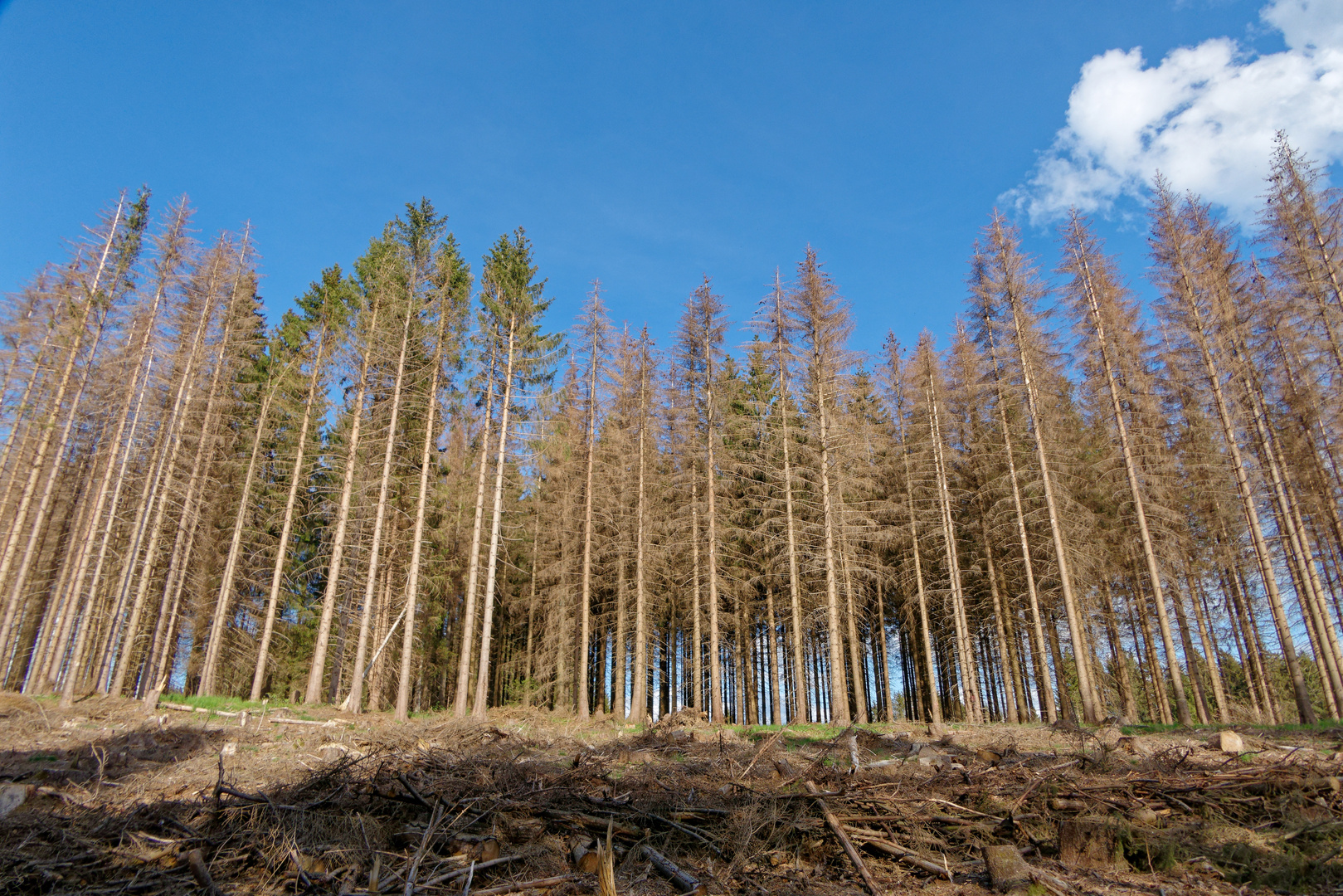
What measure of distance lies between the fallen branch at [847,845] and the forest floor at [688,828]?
0.02m

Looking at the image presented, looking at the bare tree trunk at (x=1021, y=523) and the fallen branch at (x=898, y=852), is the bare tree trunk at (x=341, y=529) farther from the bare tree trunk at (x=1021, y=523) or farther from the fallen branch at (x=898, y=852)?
the bare tree trunk at (x=1021, y=523)

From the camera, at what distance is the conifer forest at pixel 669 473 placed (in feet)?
63.3

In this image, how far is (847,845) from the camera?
18.2 feet

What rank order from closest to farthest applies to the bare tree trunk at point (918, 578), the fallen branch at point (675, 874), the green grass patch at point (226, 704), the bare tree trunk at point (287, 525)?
the fallen branch at point (675, 874) < the green grass patch at point (226, 704) < the bare tree trunk at point (287, 525) < the bare tree trunk at point (918, 578)

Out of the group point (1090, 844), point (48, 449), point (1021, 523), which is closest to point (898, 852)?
point (1090, 844)

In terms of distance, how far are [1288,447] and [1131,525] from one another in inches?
249

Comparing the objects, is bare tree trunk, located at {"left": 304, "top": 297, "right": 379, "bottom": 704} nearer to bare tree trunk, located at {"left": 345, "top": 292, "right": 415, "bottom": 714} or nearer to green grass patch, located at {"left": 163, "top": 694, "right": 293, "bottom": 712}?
bare tree trunk, located at {"left": 345, "top": 292, "right": 415, "bottom": 714}

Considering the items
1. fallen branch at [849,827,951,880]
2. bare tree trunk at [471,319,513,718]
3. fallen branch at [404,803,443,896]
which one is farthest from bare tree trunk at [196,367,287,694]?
fallen branch at [849,827,951,880]

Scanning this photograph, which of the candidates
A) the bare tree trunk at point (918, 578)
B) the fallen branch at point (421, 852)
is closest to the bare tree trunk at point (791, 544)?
the bare tree trunk at point (918, 578)

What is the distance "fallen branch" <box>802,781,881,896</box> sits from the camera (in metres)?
5.14

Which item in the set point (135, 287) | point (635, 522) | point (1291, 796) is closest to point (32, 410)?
point (135, 287)

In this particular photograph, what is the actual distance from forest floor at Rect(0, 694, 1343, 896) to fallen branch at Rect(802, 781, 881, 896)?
0.02m

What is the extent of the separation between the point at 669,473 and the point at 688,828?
21.2m

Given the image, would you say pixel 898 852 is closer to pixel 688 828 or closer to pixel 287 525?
pixel 688 828
